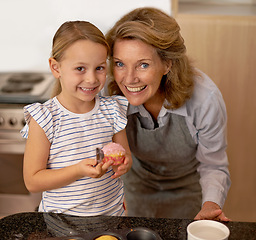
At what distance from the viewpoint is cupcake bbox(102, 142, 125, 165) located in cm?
119

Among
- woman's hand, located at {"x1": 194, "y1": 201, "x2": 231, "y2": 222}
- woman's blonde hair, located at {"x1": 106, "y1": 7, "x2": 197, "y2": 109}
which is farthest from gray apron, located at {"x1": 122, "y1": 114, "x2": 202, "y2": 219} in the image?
woman's hand, located at {"x1": 194, "y1": 201, "x2": 231, "y2": 222}

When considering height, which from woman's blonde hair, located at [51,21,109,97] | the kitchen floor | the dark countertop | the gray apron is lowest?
A: the kitchen floor

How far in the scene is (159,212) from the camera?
2193mm

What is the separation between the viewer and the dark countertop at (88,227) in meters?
1.05

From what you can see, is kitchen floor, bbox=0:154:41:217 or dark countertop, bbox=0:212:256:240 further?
kitchen floor, bbox=0:154:41:217

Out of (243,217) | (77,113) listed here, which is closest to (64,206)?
(77,113)

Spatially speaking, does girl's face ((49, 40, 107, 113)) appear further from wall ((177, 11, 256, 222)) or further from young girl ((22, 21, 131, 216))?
wall ((177, 11, 256, 222))

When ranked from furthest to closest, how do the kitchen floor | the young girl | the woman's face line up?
the kitchen floor, the woman's face, the young girl

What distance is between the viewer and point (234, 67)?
239 centimetres

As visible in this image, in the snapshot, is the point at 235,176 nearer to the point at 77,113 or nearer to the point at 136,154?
the point at 136,154

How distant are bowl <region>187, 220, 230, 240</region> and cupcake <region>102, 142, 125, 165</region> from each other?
312mm

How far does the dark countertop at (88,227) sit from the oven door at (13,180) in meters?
1.20

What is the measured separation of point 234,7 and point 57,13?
113 centimetres

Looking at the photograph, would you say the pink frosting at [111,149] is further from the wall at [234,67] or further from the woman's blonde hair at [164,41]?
the wall at [234,67]
